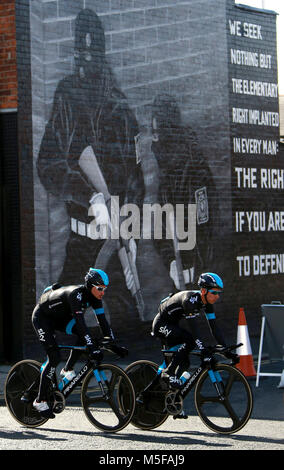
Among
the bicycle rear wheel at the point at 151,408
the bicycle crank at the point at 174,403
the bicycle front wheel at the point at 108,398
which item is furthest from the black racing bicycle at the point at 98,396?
the bicycle crank at the point at 174,403

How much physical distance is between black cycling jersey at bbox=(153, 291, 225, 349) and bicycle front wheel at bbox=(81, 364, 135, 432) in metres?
0.68

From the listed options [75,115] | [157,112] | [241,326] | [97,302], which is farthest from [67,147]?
[97,302]

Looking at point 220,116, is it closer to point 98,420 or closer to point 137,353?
point 137,353

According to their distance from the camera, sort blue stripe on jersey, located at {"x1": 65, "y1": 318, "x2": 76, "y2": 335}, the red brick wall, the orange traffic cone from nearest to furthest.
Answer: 1. blue stripe on jersey, located at {"x1": 65, "y1": 318, "x2": 76, "y2": 335}
2. the orange traffic cone
3. the red brick wall

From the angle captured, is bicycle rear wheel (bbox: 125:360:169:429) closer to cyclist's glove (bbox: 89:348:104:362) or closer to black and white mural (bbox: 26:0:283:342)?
cyclist's glove (bbox: 89:348:104:362)

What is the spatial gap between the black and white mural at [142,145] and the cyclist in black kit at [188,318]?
5520mm

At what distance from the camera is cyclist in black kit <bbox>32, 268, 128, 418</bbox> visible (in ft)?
29.8

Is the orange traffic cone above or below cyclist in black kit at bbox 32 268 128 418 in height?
below

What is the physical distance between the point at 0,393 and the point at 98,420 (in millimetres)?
2756

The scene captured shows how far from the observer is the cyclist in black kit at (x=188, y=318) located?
29.6 feet

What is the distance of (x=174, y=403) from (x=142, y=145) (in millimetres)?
7821

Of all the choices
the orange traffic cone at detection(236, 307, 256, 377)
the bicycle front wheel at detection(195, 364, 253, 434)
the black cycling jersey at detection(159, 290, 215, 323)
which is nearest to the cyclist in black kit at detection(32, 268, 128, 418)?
the black cycling jersey at detection(159, 290, 215, 323)

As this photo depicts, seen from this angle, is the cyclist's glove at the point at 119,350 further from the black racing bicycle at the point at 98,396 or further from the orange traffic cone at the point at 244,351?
the orange traffic cone at the point at 244,351

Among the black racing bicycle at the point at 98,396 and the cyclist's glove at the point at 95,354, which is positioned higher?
the cyclist's glove at the point at 95,354
